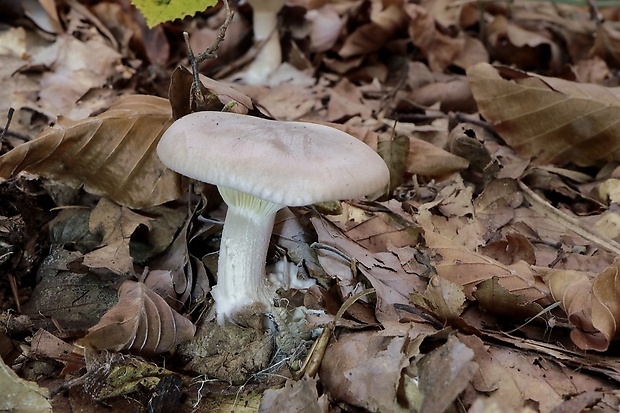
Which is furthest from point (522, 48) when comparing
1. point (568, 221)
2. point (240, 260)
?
point (240, 260)

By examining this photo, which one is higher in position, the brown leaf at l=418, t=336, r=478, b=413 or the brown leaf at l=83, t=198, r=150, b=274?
the brown leaf at l=418, t=336, r=478, b=413

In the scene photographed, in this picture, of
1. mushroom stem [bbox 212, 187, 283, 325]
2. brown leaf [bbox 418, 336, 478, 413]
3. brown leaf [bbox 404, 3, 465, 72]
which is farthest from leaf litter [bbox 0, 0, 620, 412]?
brown leaf [bbox 404, 3, 465, 72]

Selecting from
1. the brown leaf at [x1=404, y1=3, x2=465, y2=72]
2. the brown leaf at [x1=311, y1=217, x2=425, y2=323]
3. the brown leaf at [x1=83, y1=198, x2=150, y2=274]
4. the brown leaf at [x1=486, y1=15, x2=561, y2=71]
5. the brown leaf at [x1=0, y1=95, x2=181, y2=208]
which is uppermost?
the brown leaf at [x1=0, y1=95, x2=181, y2=208]

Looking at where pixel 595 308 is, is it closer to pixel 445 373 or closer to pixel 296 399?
pixel 445 373

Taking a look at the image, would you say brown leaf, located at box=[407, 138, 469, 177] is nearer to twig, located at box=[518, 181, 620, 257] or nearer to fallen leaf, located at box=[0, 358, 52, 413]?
twig, located at box=[518, 181, 620, 257]

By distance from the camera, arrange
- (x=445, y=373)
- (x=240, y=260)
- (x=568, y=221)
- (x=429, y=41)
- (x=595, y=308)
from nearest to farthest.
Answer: (x=445, y=373) → (x=595, y=308) → (x=240, y=260) → (x=568, y=221) → (x=429, y=41)

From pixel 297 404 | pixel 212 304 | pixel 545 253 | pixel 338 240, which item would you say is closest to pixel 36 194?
pixel 212 304

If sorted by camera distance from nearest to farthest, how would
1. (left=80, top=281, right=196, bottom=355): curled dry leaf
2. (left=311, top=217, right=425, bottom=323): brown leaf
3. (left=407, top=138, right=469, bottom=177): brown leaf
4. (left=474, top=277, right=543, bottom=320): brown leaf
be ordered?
(left=80, top=281, right=196, bottom=355): curled dry leaf, (left=474, top=277, right=543, bottom=320): brown leaf, (left=311, top=217, right=425, bottom=323): brown leaf, (left=407, top=138, right=469, bottom=177): brown leaf

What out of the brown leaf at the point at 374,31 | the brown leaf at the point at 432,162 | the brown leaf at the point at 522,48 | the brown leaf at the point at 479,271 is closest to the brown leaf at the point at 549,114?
the brown leaf at the point at 432,162
